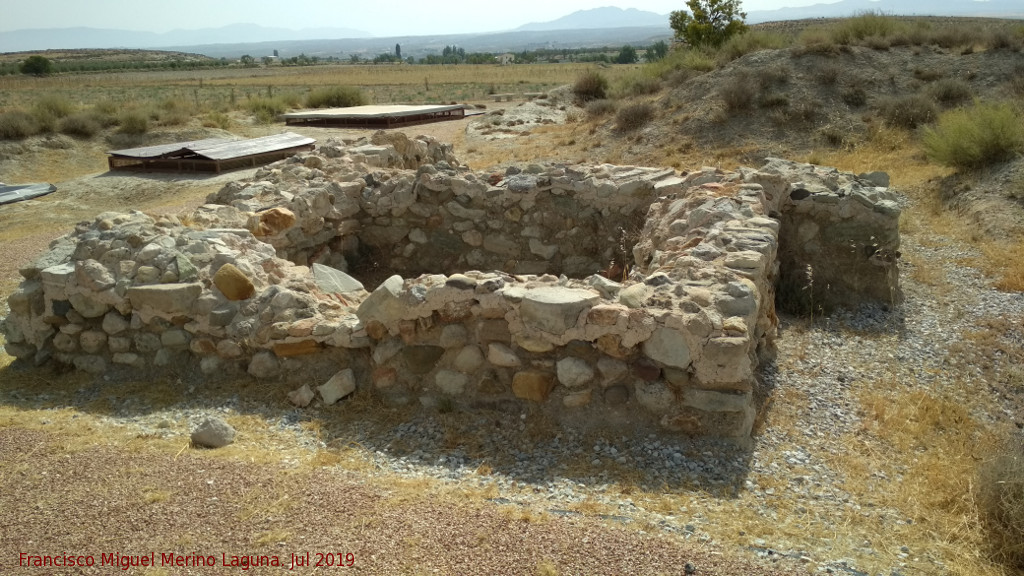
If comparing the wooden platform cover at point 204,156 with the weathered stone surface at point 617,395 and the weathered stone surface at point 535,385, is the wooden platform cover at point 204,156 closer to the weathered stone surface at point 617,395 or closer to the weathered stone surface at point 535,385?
the weathered stone surface at point 535,385

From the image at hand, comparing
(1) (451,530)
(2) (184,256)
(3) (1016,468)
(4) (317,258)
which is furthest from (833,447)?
(4) (317,258)

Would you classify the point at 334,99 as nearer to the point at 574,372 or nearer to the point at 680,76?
the point at 680,76

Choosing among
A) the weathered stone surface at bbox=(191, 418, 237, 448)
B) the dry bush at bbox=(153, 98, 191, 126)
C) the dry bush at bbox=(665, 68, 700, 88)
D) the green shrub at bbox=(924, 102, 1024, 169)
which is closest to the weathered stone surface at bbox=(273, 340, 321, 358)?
the weathered stone surface at bbox=(191, 418, 237, 448)

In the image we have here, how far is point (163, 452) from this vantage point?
4.22m

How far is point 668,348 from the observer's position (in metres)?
4.43

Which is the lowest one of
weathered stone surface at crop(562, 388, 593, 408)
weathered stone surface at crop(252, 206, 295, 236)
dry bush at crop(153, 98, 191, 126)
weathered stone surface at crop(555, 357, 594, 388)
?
weathered stone surface at crop(562, 388, 593, 408)

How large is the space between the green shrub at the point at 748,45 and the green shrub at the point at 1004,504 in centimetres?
1815

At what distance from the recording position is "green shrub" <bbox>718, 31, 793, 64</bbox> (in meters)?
20.5

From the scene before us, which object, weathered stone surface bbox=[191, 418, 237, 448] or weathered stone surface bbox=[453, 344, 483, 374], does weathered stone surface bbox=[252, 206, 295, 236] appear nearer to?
weathered stone surface bbox=[191, 418, 237, 448]

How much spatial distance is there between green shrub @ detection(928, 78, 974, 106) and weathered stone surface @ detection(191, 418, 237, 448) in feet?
55.1

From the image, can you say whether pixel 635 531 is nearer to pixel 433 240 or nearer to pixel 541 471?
pixel 541 471

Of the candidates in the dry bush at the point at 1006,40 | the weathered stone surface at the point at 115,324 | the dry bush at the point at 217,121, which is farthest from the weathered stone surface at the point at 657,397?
the dry bush at the point at 217,121

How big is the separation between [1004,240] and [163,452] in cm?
924

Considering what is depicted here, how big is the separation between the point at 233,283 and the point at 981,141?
35.8 feet
